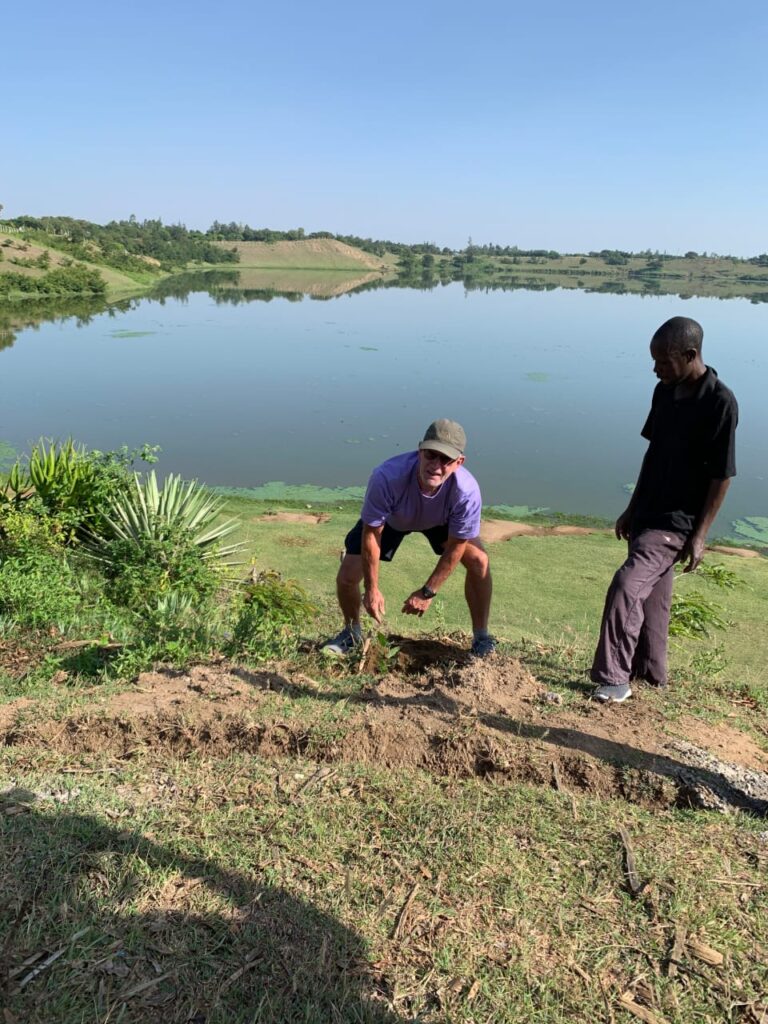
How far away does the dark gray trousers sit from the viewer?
399 centimetres

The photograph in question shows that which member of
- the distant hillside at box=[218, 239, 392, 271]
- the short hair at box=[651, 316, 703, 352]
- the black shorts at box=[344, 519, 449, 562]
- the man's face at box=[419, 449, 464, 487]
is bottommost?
the black shorts at box=[344, 519, 449, 562]

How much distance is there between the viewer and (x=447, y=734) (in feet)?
Answer: 11.2

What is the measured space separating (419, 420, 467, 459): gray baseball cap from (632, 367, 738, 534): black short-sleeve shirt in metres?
1.08

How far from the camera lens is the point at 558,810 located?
118 inches

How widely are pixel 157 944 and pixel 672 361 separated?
3568 mm

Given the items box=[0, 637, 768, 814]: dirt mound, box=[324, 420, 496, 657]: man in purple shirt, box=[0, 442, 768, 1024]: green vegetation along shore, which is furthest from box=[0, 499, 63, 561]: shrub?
box=[324, 420, 496, 657]: man in purple shirt

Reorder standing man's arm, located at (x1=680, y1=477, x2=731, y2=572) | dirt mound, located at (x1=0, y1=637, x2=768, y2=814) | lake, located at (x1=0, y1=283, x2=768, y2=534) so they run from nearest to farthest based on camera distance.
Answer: dirt mound, located at (x1=0, y1=637, x2=768, y2=814)
standing man's arm, located at (x1=680, y1=477, x2=731, y2=572)
lake, located at (x1=0, y1=283, x2=768, y2=534)

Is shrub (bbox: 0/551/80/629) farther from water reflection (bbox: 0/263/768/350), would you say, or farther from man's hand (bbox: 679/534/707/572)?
water reflection (bbox: 0/263/768/350)

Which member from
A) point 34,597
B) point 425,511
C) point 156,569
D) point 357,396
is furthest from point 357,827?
point 357,396

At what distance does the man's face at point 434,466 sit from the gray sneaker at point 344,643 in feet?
3.95

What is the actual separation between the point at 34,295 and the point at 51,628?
5769cm

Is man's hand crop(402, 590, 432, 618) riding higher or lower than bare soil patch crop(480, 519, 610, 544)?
higher

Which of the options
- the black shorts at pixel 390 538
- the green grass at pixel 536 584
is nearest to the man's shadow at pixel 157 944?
the black shorts at pixel 390 538

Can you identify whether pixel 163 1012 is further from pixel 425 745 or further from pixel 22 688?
pixel 22 688
